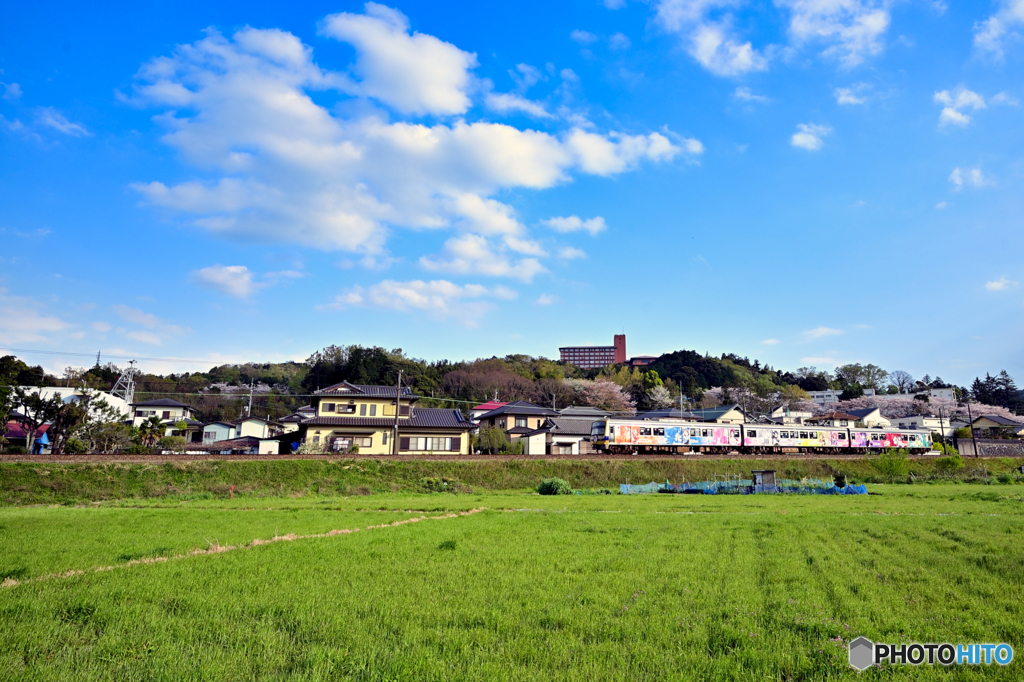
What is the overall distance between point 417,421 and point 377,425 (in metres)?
3.36

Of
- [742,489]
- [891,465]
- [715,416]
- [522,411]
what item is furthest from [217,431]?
[891,465]

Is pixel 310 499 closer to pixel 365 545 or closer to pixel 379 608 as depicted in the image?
pixel 365 545

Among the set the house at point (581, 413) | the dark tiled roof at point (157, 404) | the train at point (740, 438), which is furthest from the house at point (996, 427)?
the dark tiled roof at point (157, 404)

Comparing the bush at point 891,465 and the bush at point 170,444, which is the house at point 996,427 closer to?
the bush at point 891,465

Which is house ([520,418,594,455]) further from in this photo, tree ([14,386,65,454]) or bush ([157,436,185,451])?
tree ([14,386,65,454])

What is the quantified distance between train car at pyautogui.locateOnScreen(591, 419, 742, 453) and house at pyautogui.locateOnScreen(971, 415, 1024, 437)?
43.0m

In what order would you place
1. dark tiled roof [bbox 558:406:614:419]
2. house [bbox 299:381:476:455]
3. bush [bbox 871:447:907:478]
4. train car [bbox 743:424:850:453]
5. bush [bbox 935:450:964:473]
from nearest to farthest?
bush [bbox 871:447:907:478]
house [bbox 299:381:476:455]
bush [bbox 935:450:964:473]
train car [bbox 743:424:850:453]
dark tiled roof [bbox 558:406:614:419]

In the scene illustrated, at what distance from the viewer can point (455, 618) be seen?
658 centimetres

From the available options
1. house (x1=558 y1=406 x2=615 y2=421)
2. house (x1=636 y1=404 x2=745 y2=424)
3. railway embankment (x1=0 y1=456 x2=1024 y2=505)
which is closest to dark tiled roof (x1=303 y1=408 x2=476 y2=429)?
railway embankment (x1=0 y1=456 x2=1024 y2=505)

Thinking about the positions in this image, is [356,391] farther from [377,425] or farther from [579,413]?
[579,413]

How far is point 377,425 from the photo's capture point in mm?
44062

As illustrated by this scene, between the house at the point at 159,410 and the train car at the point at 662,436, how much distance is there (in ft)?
146

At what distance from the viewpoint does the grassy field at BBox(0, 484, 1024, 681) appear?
5270mm

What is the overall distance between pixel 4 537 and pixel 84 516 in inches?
246
